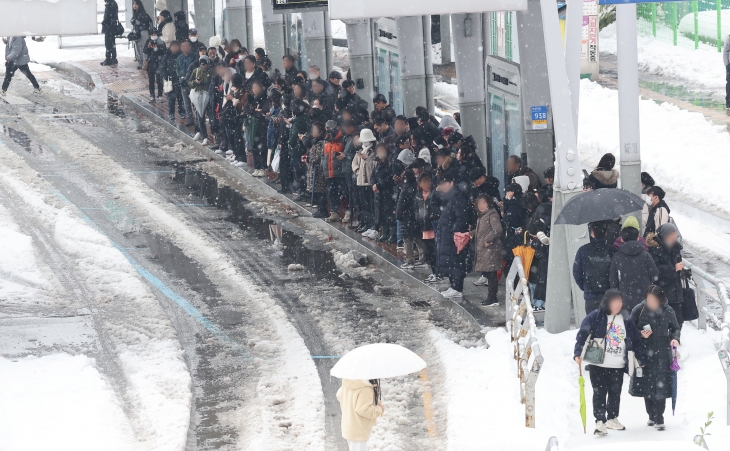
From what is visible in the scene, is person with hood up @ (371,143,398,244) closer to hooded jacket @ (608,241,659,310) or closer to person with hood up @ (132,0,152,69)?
hooded jacket @ (608,241,659,310)

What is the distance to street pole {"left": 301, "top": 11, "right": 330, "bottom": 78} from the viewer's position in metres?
23.3

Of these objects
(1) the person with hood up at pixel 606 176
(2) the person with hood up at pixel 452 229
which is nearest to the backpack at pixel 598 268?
(1) the person with hood up at pixel 606 176

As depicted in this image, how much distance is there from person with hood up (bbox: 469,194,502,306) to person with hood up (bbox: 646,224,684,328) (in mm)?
2155

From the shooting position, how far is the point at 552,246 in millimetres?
11516

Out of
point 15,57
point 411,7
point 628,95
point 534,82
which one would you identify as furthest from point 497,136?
point 15,57

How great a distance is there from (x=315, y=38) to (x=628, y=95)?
41.6 feet

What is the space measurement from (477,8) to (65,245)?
7401 mm

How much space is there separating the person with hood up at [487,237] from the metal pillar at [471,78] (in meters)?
4.72

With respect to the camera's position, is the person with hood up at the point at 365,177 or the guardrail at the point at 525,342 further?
the person with hood up at the point at 365,177

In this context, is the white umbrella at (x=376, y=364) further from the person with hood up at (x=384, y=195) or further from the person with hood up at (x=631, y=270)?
the person with hood up at (x=384, y=195)

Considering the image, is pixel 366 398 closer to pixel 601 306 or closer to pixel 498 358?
pixel 601 306

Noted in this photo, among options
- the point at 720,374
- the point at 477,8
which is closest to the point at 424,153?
the point at 477,8

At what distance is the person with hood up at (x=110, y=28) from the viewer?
1212 inches

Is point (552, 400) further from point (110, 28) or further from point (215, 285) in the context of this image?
point (110, 28)
